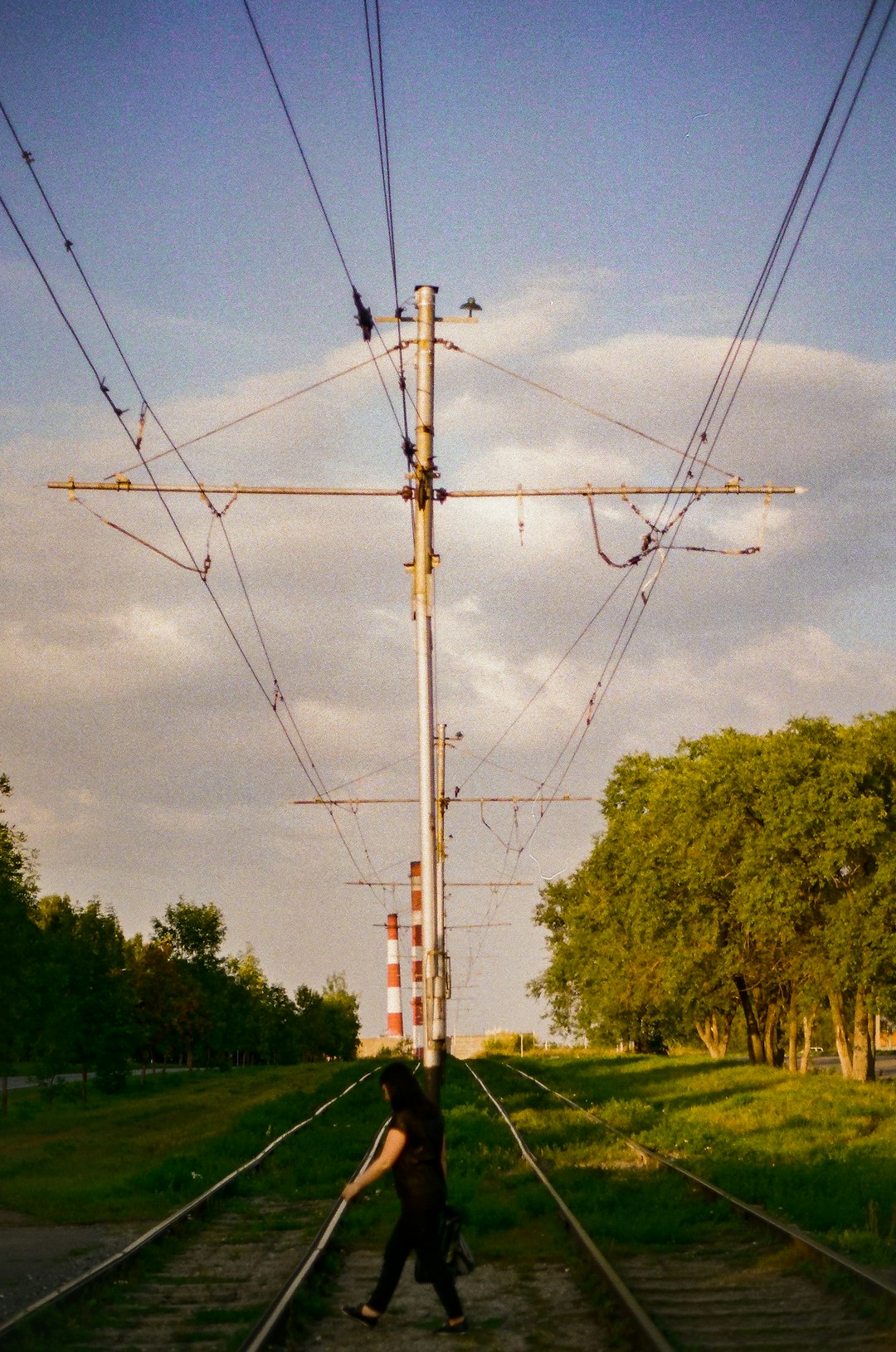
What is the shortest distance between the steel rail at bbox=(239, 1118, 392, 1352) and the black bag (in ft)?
3.29

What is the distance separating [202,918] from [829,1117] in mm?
58660

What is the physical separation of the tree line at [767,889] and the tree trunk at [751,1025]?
0.11 metres

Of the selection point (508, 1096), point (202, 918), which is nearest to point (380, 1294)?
point (508, 1096)

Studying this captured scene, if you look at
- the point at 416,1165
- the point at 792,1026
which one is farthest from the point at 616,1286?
the point at 792,1026

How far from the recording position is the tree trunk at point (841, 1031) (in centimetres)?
5078

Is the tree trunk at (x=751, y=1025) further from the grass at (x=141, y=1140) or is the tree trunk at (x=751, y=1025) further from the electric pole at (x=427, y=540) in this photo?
the electric pole at (x=427, y=540)

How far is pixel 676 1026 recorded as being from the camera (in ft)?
251

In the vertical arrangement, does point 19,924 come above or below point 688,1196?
above

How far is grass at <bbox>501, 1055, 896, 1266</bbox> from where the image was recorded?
15.9m

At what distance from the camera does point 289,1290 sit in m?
11.6

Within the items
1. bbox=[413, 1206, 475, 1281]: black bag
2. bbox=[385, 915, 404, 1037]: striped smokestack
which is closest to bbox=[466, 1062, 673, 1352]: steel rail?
bbox=[413, 1206, 475, 1281]: black bag

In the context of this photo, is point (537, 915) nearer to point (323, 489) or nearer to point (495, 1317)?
point (323, 489)

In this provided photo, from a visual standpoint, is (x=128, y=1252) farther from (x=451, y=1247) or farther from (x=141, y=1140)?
(x=141, y=1140)

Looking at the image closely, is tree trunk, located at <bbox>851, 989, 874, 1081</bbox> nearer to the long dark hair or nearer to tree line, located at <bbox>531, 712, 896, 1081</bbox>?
tree line, located at <bbox>531, 712, 896, 1081</bbox>
